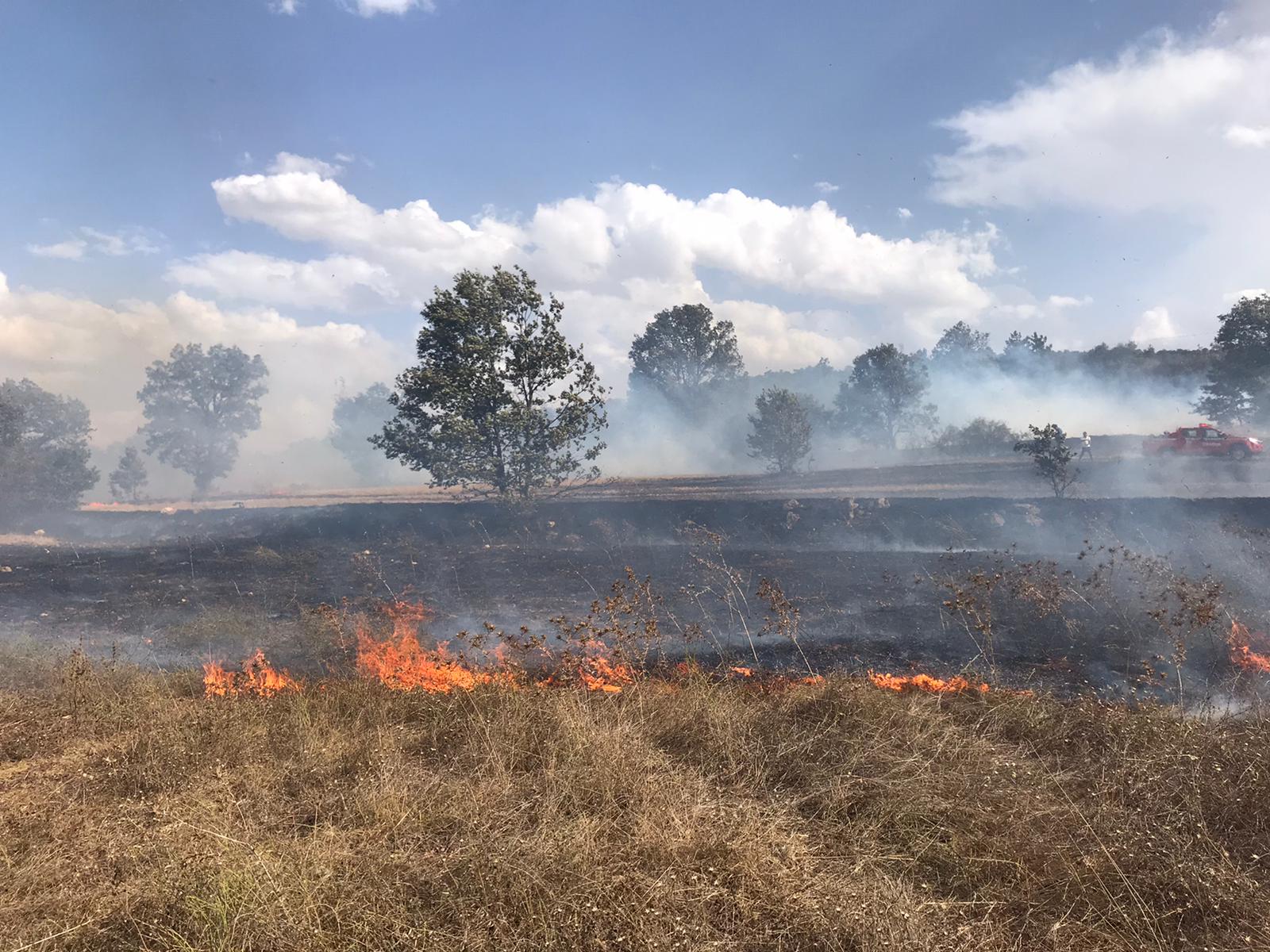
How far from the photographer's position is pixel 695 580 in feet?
43.5

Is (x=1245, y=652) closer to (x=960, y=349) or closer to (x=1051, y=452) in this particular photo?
(x=1051, y=452)

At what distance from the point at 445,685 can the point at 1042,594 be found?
9.44 m

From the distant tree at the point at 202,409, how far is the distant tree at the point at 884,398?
44674 millimetres

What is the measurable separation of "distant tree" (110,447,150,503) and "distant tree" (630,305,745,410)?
123 feet

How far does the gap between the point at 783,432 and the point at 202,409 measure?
42.9 m

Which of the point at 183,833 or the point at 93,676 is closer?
the point at 183,833

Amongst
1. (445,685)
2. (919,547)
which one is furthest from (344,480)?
(445,685)

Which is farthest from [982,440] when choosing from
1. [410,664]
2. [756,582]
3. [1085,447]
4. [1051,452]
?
[410,664]

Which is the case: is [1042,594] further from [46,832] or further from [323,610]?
[46,832]

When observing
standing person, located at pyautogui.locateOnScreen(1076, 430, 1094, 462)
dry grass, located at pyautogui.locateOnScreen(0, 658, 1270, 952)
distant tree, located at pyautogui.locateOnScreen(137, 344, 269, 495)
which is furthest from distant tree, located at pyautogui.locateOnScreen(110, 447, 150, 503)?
standing person, located at pyautogui.locateOnScreen(1076, 430, 1094, 462)

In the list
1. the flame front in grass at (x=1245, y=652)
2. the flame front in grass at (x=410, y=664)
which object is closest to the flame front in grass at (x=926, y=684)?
the flame front in grass at (x=1245, y=652)

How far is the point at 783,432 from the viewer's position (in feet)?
109

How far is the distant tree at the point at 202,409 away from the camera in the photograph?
4641cm

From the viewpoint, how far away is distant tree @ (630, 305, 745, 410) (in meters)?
52.0
